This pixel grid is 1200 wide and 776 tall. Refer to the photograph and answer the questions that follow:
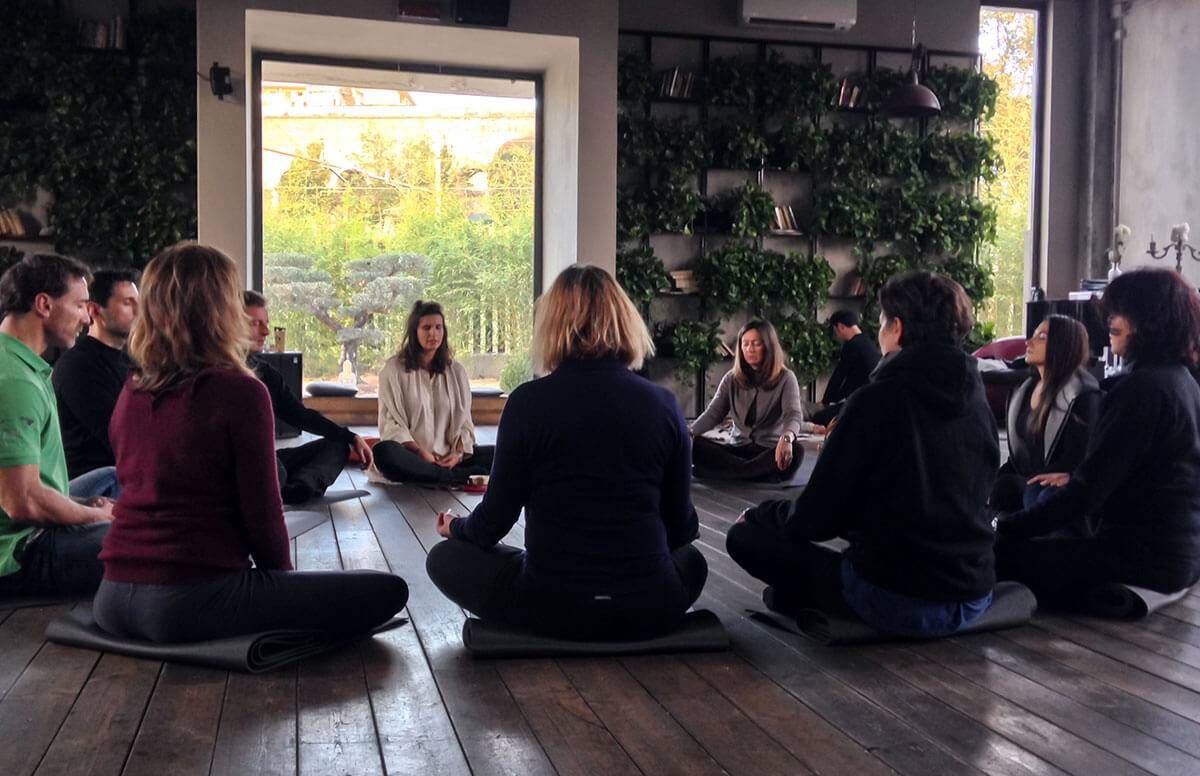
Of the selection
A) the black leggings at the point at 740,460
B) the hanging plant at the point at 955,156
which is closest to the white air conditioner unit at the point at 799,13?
the hanging plant at the point at 955,156

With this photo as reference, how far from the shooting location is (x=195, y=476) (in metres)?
2.64

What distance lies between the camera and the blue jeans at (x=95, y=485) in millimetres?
3789

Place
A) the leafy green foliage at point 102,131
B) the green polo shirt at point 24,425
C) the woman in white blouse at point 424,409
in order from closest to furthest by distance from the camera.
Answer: the green polo shirt at point 24,425, the woman in white blouse at point 424,409, the leafy green foliage at point 102,131

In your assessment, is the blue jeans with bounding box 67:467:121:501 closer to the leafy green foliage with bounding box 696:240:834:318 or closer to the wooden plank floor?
the wooden plank floor

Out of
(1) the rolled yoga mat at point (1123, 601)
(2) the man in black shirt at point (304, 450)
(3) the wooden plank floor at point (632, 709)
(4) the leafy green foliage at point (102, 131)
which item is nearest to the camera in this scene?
(3) the wooden plank floor at point (632, 709)

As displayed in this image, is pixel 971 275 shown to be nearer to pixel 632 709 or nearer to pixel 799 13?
pixel 799 13

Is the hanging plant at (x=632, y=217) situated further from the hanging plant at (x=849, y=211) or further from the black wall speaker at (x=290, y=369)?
the black wall speaker at (x=290, y=369)

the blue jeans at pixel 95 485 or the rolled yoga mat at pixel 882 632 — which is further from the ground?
the blue jeans at pixel 95 485

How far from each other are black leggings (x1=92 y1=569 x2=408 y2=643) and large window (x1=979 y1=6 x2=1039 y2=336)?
9.46 metres

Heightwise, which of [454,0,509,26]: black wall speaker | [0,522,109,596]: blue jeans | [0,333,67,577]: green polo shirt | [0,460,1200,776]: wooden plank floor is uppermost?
[454,0,509,26]: black wall speaker

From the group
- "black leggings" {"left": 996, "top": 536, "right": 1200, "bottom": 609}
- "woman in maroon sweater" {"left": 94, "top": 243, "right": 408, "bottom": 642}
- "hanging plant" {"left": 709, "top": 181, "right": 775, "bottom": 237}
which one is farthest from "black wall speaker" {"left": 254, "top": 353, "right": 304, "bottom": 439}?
"black leggings" {"left": 996, "top": 536, "right": 1200, "bottom": 609}

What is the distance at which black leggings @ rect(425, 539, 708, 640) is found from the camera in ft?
9.31

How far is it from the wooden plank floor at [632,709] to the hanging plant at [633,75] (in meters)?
7.09

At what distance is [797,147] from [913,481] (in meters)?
7.49
